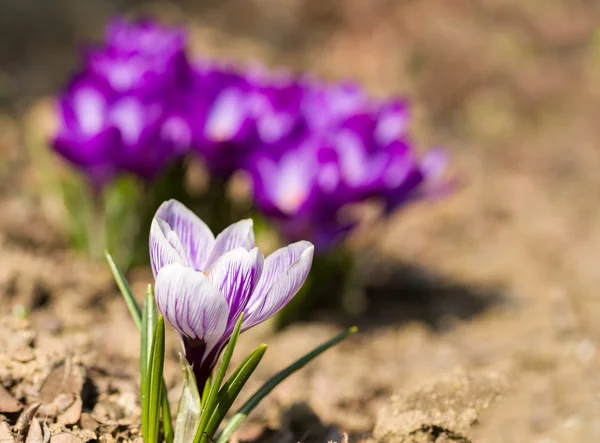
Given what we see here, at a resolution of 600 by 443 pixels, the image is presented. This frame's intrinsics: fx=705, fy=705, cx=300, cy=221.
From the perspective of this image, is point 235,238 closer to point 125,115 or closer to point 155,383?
point 155,383

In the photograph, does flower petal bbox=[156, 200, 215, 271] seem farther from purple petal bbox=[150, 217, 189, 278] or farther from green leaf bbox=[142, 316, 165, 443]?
green leaf bbox=[142, 316, 165, 443]

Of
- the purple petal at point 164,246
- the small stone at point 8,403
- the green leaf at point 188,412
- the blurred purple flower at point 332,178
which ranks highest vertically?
the blurred purple flower at point 332,178

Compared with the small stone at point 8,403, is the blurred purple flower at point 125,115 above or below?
above

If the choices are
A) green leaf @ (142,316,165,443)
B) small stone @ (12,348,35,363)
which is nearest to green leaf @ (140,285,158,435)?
green leaf @ (142,316,165,443)

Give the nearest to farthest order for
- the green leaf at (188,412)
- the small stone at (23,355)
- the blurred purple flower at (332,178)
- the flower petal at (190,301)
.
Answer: the flower petal at (190,301), the green leaf at (188,412), the small stone at (23,355), the blurred purple flower at (332,178)

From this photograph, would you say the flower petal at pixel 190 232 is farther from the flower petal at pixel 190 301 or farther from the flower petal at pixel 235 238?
the flower petal at pixel 190 301

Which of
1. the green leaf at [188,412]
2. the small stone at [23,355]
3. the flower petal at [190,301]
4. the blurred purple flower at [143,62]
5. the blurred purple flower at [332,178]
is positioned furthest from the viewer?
the blurred purple flower at [143,62]

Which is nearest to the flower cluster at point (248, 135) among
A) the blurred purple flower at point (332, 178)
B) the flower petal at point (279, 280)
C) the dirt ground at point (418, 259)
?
the blurred purple flower at point (332, 178)
